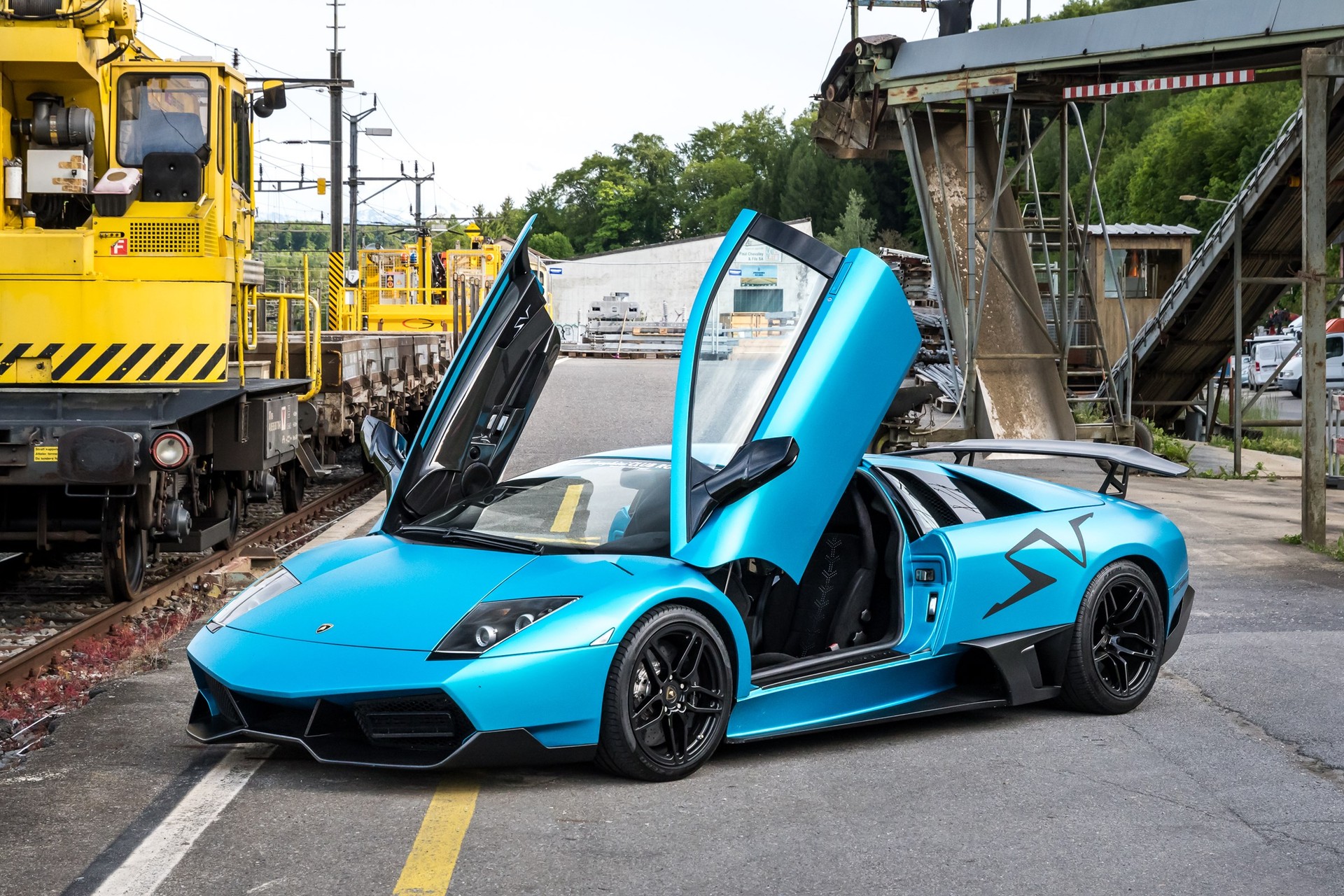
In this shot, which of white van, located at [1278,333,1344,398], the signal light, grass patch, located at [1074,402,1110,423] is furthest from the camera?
white van, located at [1278,333,1344,398]

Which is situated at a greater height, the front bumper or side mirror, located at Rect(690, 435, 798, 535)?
side mirror, located at Rect(690, 435, 798, 535)

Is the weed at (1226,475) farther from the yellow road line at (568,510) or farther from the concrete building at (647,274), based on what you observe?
the concrete building at (647,274)

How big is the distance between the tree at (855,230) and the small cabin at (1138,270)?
147 feet

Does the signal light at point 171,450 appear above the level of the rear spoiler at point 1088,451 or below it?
below

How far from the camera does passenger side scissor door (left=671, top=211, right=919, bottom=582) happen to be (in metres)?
5.29

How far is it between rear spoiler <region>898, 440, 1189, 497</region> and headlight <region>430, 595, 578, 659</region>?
7.96ft

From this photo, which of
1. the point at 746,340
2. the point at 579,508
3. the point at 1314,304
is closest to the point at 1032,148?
the point at 1314,304

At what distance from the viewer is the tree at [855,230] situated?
8350 cm

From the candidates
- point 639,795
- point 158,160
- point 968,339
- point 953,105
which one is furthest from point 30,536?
point 953,105

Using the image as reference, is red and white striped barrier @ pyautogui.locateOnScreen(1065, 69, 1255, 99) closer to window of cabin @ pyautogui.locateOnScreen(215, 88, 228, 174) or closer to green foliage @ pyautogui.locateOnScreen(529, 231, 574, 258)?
window of cabin @ pyautogui.locateOnScreen(215, 88, 228, 174)

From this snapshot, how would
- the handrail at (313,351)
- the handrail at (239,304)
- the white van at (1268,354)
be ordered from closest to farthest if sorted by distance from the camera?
the handrail at (239,304), the handrail at (313,351), the white van at (1268,354)

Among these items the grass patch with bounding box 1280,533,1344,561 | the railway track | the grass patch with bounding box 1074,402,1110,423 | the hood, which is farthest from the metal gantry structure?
the hood

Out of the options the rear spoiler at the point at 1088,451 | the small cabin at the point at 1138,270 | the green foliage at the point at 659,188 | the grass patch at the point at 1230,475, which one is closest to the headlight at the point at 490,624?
the rear spoiler at the point at 1088,451

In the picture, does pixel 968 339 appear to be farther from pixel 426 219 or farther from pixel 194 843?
pixel 426 219
